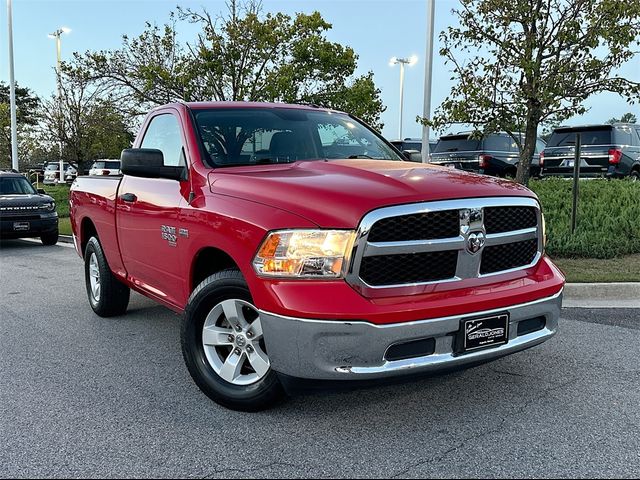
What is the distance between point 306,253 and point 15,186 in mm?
11894

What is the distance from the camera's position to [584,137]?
1499cm

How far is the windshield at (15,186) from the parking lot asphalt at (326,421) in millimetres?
8977

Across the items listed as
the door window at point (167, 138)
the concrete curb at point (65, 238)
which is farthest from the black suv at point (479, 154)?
the door window at point (167, 138)

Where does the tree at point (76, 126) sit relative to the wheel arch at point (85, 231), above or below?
above

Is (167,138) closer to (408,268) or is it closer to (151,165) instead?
(151,165)

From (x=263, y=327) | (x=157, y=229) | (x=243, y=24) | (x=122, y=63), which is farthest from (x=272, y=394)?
(x=122, y=63)

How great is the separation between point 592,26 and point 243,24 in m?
10.7

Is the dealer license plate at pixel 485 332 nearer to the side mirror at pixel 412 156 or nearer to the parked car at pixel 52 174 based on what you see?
the side mirror at pixel 412 156

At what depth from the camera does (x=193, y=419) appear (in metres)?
3.38

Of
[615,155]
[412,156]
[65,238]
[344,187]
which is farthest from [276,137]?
[615,155]

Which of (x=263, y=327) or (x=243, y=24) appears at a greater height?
(x=243, y=24)

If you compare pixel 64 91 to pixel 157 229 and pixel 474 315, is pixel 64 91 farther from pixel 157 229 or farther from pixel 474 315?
pixel 474 315

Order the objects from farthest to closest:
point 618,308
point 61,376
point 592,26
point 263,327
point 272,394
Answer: point 592,26, point 618,308, point 61,376, point 272,394, point 263,327

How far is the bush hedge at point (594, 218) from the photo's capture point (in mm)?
8203
